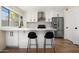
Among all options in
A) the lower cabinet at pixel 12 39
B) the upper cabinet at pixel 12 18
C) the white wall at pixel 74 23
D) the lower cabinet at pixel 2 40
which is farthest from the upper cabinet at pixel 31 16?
the lower cabinet at pixel 2 40

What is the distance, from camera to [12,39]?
493 centimetres

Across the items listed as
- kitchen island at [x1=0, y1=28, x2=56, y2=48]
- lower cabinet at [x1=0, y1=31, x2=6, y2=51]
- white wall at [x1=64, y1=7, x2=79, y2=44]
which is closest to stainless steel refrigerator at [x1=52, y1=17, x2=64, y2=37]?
white wall at [x1=64, y1=7, x2=79, y2=44]

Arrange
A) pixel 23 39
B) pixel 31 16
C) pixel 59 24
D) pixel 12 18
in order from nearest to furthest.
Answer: pixel 23 39, pixel 12 18, pixel 31 16, pixel 59 24

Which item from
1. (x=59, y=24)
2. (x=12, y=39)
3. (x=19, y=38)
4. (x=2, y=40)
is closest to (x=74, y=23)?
(x=59, y=24)

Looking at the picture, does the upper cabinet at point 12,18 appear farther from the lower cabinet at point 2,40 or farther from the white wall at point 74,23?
the white wall at point 74,23

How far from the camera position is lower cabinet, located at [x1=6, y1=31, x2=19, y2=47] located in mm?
4851

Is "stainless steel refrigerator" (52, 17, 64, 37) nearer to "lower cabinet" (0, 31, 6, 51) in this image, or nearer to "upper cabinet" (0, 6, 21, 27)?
"upper cabinet" (0, 6, 21, 27)

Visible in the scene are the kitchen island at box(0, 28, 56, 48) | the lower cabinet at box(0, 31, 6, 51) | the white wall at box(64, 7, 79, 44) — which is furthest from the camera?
the white wall at box(64, 7, 79, 44)

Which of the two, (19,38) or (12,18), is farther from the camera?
(12,18)

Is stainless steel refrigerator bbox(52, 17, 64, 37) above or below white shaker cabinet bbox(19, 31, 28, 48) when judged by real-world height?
above

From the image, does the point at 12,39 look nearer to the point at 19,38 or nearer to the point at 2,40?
the point at 19,38
